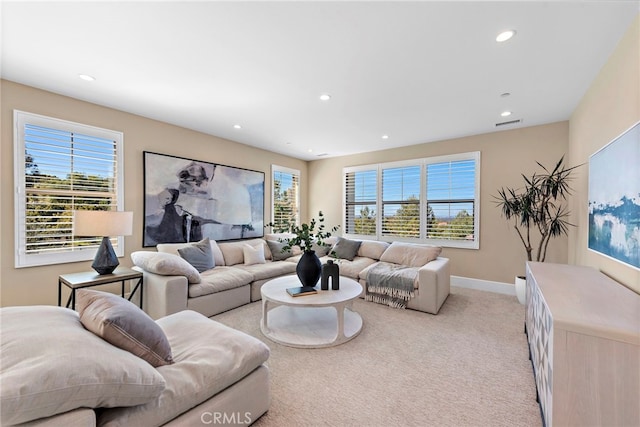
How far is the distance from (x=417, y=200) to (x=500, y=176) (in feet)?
4.48

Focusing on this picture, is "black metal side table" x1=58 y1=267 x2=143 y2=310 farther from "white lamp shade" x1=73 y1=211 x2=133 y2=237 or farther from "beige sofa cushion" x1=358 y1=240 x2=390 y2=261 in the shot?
"beige sofa cushion" x1=358 y1=240 x2=390 y2=261

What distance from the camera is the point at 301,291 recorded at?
2807 mm

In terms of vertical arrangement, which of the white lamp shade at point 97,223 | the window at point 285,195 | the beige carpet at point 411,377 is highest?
the window at point 285,195

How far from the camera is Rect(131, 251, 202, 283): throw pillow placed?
2.96 m

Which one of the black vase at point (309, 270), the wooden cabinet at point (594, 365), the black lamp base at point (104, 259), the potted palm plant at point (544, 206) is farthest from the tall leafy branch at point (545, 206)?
the black lamp base at point (104, 259)

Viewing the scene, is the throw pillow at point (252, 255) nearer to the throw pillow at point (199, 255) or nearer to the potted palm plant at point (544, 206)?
the throw pillow at point (199, 255)

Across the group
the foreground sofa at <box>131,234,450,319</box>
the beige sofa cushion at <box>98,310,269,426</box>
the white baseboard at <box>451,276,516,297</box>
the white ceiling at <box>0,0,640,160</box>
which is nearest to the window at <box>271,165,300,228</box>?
the foreground sofa at <box>131,234,450,319</box>

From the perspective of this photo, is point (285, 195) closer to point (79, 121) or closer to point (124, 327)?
point (79, 121)

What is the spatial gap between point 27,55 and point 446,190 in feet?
17.9

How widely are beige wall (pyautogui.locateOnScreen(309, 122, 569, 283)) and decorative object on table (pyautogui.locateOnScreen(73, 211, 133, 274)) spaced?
4.76 m

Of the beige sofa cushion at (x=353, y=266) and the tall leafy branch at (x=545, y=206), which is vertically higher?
the tall leafy branch at (x=545, y=206)

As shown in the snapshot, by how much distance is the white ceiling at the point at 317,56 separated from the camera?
5.74 ft

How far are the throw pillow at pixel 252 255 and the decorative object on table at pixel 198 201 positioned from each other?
0.53 m

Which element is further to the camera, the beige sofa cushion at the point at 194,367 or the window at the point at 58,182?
the window at the point at 58,182
